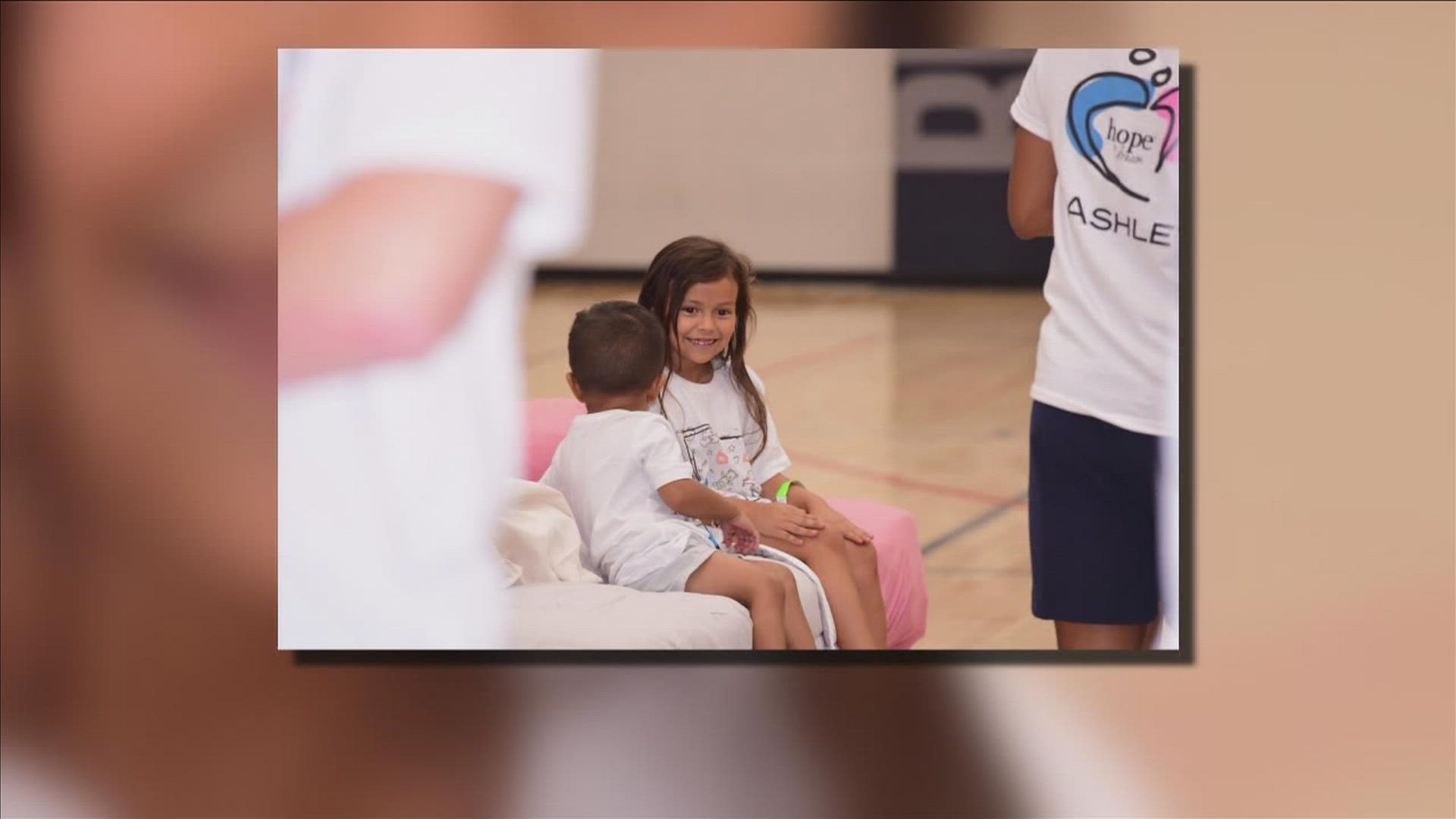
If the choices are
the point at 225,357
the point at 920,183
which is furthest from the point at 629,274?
the point at 225,357

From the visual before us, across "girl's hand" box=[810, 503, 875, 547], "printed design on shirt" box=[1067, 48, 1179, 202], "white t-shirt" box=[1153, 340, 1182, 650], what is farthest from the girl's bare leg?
"printed design on shirt" box=[1067, 48, 1179, 202]

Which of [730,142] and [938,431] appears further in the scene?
[938,431]

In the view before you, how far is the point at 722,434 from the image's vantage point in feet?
7.23

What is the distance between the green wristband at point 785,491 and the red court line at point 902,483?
34mm

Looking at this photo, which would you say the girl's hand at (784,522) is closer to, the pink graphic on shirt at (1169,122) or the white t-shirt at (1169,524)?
the white t-shirt at (1169,524)

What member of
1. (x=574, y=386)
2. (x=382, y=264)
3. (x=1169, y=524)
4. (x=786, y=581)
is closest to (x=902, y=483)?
(x=786, y=581)

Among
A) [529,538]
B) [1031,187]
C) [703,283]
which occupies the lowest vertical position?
[529,538]

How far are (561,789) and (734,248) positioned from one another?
820mm

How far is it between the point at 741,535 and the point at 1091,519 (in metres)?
0.50

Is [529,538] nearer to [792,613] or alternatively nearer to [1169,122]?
[792,613]

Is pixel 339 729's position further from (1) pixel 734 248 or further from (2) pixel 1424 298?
(2) pixel 1424 298

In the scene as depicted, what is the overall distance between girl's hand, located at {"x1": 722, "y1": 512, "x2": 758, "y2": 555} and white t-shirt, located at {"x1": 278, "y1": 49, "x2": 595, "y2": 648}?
32cm

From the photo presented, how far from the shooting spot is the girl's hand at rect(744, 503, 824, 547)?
2221 millimetres

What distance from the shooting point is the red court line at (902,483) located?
7.20 ft
